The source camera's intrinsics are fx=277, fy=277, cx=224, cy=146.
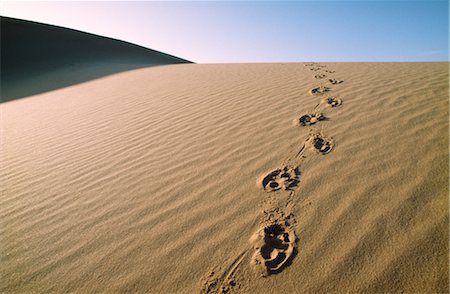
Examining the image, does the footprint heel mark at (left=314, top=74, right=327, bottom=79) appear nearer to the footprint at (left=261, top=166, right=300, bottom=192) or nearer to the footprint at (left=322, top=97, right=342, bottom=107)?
the footprint at (left=322, top=97, right=342, bottom=107)

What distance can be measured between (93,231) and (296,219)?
158cm

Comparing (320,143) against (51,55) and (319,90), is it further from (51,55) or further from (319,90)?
(51,55)

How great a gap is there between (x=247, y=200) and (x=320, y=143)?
110 centimetres

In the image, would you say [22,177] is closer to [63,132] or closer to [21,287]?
[63,132]

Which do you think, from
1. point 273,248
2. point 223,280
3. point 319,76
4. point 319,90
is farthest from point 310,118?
point 319,76

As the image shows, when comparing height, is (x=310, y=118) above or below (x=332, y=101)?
below

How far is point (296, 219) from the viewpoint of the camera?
1.96 meters

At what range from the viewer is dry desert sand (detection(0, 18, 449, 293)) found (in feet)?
5.42

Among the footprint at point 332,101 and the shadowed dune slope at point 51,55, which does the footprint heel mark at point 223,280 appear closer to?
the footprint at point 332,101

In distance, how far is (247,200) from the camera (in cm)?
223

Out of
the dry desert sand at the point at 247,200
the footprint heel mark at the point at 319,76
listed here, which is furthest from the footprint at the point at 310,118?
the footprint heel mark at the point at 319,76

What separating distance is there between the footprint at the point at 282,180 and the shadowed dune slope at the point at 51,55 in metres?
10.4

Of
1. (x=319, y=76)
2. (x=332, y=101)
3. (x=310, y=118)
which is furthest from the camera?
(x=319, y=76)

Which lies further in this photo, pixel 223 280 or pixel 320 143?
pixel 320 143
